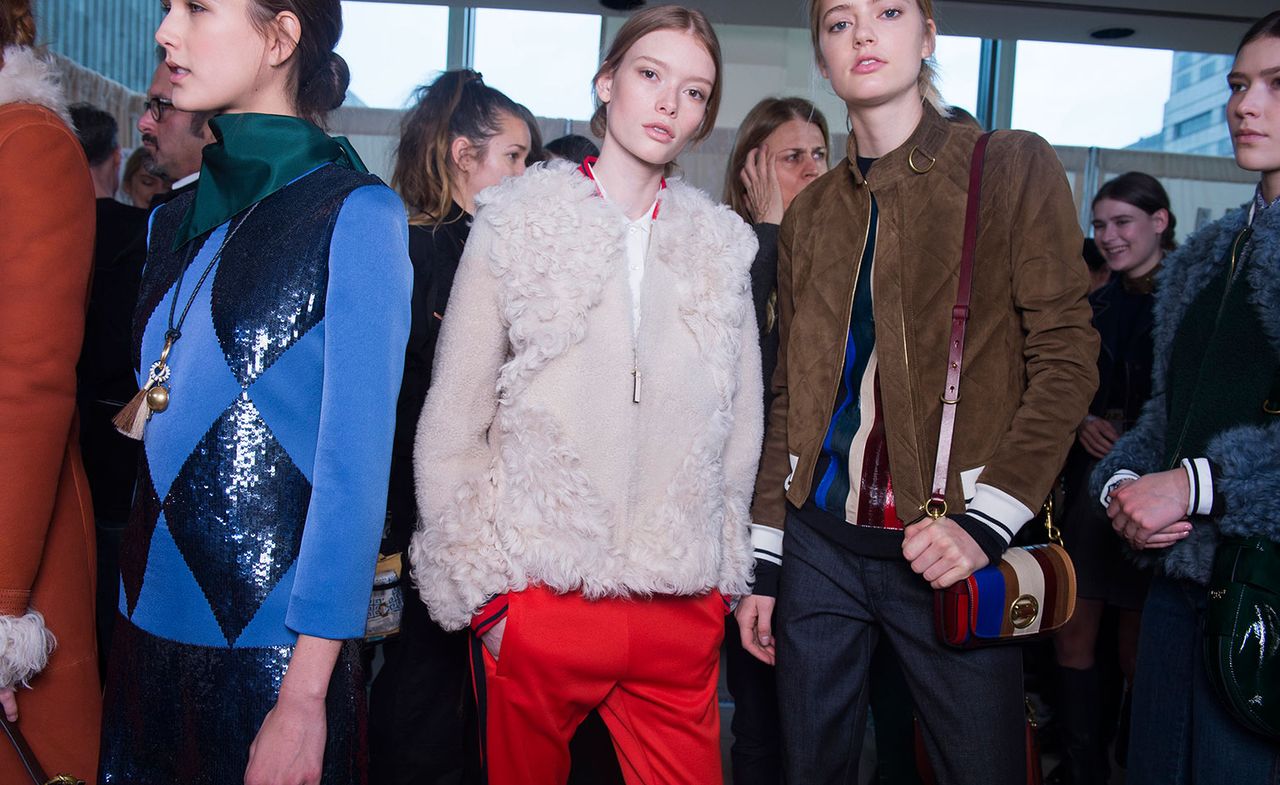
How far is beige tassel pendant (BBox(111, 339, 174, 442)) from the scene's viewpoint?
121 cm

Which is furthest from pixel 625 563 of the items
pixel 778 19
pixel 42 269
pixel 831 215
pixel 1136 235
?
pixel 778 19

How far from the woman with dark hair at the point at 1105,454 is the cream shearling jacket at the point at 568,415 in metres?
1.51

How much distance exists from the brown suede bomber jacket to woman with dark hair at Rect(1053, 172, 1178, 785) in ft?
4.00

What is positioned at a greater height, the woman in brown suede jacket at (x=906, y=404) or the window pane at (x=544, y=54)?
the window pane at (x=544, y=54)

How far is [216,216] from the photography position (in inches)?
50.2

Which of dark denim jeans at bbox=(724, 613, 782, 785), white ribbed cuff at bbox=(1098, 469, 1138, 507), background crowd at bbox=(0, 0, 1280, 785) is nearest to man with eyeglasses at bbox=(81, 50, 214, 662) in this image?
background crowd at bbox=(0, 0, 1280, 785)

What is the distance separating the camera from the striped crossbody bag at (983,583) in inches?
58.4

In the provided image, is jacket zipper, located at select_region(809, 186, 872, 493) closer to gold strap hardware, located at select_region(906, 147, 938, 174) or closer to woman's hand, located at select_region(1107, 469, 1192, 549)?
gold strap hardware, located at select_region(906, 147, 938, 174)

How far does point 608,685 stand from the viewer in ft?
5.11

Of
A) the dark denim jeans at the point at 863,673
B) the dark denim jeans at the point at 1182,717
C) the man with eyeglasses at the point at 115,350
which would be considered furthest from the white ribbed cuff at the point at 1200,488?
the man with eyeglasses at the point at 115,350

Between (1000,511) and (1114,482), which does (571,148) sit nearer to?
(1114,482)

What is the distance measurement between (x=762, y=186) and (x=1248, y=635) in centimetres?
152

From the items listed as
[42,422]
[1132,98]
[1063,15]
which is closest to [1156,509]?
[42,422]

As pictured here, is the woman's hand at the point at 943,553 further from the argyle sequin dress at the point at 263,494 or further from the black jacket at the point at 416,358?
the black jacket at the point at 416,358
